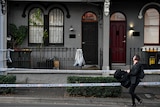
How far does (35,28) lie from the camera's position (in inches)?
752

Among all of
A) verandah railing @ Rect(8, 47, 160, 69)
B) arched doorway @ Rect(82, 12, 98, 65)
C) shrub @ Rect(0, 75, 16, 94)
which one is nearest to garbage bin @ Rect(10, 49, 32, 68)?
verandah railing @ Rect(8, 47, 160, 69)

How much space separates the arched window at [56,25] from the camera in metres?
19.1

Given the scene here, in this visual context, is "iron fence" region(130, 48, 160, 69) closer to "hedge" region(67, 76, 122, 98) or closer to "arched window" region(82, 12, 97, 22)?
"arched window" region(82, 12, 97, 22)

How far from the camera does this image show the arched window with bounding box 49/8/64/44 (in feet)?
62.8

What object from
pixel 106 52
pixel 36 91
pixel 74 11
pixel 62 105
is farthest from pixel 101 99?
pixel 74 11

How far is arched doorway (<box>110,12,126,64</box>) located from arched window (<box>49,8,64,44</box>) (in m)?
2.67

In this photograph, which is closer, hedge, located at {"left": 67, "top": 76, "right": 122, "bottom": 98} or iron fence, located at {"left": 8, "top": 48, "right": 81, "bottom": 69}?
hedge, located at {"left": 67, "top": 76, "right": 122, "bottom": 98}

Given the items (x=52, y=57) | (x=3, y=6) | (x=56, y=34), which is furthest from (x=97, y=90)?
(x=3, y=6)

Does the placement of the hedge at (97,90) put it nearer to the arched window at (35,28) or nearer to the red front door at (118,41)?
the red front door at (118,41)

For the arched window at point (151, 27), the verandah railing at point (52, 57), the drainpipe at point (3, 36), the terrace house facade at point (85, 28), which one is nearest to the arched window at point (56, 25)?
the terrace house facade at point (85, 28)

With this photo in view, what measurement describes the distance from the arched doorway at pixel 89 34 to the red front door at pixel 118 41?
2.90 feet

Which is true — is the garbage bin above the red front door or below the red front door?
below

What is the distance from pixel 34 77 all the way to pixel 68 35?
358cm

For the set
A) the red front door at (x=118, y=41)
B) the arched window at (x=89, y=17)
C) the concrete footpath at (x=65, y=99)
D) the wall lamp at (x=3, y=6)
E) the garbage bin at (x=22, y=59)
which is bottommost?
the concrete footpath at (x=65, y=99)
